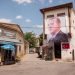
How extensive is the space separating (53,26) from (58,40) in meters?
2.99

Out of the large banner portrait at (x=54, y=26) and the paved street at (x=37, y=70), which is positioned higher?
the large banner portrait at (x=54, y=26)

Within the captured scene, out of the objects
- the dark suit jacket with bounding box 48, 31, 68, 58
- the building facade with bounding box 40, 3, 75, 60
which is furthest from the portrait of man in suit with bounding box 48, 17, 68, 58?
the building facade with bounding box 40, 3, 75, 60

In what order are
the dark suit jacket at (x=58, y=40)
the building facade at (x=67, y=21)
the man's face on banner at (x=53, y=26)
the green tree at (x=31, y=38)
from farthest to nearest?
the green tree at (x=31, y=38)
the man's face on banner at (x=53, y=26)
the dark suit jacket at (x=58, y=40)
the building facade at (x=67, y=21)

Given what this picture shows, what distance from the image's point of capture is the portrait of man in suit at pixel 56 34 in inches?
1628

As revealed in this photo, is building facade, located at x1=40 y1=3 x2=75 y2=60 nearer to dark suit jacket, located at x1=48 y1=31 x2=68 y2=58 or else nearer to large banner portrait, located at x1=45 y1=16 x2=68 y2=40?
large banner portrait, located at x1=45 y1=16 x2=68 y2=40

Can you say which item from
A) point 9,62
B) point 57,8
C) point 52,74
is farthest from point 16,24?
point 52,74

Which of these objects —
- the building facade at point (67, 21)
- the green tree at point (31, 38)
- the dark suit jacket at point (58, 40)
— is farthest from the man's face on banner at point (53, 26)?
the green tree at point (31, 38)

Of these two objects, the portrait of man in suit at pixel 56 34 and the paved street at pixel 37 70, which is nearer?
the paved street at pixel 37 70

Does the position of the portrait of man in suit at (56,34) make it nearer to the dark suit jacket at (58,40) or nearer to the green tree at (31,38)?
the dark suit jacket at (58,40)

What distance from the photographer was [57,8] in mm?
42469

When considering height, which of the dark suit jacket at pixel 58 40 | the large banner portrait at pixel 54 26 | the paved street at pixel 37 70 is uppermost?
the large banner portrait at pixel 54 26

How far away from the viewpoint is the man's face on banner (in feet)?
137

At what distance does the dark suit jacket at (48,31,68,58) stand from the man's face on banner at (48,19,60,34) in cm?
123

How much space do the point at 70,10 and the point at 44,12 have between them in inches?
239
